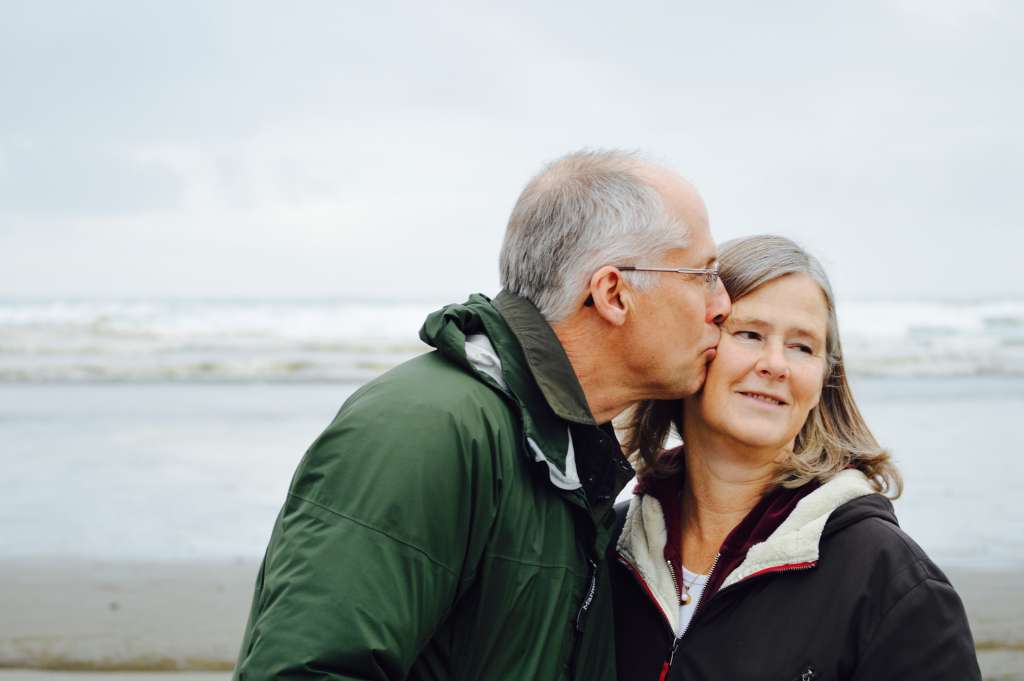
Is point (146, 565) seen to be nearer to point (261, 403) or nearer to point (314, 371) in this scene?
point (261, 403)

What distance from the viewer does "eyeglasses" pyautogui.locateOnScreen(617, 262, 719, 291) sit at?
2471 mm

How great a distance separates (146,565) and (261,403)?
7400 millimetres

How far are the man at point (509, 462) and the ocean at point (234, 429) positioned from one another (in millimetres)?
5665

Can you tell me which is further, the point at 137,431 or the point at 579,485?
the point at 137,431

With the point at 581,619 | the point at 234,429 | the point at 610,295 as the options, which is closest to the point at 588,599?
the point at 581,619

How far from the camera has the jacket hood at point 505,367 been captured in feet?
7.27

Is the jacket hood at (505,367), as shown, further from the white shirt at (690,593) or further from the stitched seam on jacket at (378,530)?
the white shirt at (690,593)

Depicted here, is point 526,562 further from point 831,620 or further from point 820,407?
point 820,407

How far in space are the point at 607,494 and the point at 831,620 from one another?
1.95 feet

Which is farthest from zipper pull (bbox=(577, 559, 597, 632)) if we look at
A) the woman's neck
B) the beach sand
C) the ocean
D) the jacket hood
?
the ocean

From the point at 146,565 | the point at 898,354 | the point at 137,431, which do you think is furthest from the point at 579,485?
the point at 898,354

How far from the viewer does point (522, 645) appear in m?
2.16

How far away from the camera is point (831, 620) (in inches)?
92.2

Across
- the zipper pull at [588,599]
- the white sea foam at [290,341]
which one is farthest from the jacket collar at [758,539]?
the white sea foam at [290,341]
